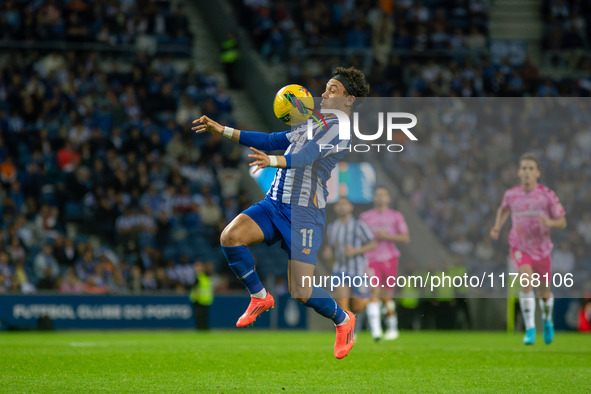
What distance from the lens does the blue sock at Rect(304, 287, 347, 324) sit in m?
8.52

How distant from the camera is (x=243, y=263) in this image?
8414mm

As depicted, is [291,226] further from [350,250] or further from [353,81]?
[350,250]

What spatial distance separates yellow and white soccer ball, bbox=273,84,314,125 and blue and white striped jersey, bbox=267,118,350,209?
122mm

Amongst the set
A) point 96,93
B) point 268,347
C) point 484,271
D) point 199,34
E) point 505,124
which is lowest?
point 268,347

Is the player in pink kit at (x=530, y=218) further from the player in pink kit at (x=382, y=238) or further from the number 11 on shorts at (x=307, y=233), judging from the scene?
the number 11 on shorts at (x=307, y=233)

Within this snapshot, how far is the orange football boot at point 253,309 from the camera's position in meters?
8.40

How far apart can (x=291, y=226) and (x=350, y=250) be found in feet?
16.8

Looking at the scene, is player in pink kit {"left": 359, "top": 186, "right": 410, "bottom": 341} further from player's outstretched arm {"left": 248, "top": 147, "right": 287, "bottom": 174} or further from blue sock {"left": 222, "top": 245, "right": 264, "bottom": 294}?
player's outstretched arm {"left": 248, "top": 147, "right": 287, "bottom": 174}

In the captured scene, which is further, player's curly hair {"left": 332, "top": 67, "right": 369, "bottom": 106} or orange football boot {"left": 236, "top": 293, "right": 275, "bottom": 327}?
player's curly hair {"left": 332, "top": 67, "right": 369, "bottom": 106}

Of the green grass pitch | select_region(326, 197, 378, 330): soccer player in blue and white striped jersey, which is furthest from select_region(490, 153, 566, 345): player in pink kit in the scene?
select_region(326, 197, 378, 330): soccer player in blue and white striped jersey

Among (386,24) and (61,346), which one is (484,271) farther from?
(386,24)

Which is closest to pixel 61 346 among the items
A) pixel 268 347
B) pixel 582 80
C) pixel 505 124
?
pixel 268 347

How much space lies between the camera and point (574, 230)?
14.1m

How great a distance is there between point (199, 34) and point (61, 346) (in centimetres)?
1483
